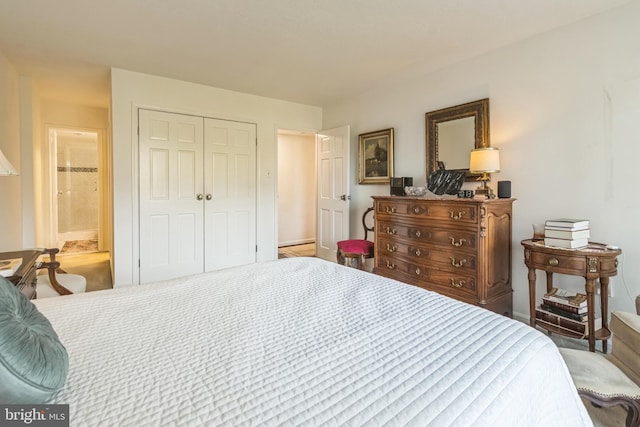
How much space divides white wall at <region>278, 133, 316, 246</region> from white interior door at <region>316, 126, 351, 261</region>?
1574 millimetres

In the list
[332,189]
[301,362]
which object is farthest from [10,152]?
[301,362]

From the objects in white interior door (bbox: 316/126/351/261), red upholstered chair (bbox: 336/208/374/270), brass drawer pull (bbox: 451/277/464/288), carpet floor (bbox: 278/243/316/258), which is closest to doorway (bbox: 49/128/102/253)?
carpet floor (bbox: 278/243/316/258)

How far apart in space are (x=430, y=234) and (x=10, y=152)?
14.1ft

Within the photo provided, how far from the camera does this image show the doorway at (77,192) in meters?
5.94

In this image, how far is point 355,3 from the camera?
2162 mm

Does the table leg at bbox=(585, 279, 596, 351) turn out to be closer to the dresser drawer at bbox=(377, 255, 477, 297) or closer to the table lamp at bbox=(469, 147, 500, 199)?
the dresser drawer at bbox=(377, 255, 477, 297)

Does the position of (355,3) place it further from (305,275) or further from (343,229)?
(343,229)

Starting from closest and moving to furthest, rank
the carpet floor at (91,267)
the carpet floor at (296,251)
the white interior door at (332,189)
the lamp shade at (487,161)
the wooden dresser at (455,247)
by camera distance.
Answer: the wooden dresser at (455,247) → the lamp shade at (487,161) → the carpet floor at (91,267) → the white interior door at (332,189) → the carpet floor at (296,251)

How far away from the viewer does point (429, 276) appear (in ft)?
9.27

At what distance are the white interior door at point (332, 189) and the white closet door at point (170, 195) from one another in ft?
5.72

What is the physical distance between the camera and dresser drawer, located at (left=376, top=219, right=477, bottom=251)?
2.54m

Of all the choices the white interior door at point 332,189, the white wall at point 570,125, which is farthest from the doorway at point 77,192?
the white wall at point 570,125

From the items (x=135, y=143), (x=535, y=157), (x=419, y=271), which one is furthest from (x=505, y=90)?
(x=135, y=143)

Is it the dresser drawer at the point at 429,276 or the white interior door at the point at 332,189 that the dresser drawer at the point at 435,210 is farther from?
the white interior door at the point at 332,189
